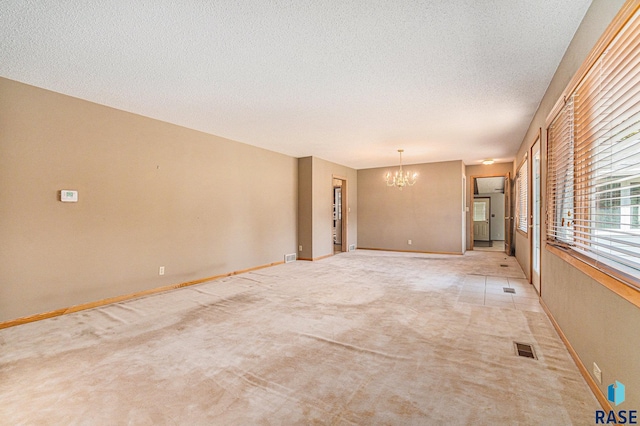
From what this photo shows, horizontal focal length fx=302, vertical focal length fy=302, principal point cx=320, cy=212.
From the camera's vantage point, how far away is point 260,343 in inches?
105

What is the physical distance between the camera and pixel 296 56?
269cm

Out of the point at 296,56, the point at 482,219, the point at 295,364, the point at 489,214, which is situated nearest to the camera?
the point at 295,364

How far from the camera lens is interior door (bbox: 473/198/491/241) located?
38.6 ft

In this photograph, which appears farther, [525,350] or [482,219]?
[482,219]

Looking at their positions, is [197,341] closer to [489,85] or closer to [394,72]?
[394,72]

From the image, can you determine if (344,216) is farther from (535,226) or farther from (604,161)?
(604,161)

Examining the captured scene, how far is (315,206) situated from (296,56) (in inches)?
190

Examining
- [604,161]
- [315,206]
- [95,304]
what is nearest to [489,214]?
[315,206]

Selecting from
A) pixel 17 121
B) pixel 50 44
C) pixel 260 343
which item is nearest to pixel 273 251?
pixel 260 343

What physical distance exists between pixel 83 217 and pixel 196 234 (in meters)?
1.62

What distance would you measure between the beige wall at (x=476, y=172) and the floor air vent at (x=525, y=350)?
277 inches

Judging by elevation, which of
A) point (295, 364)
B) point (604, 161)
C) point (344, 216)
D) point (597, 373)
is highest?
point (604, 161)

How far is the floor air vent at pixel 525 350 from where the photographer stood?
7.89ft

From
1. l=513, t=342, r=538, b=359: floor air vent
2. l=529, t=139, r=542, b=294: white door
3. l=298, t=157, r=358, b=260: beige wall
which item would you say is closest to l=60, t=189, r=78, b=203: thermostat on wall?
l=298, t=157, r=358, b=260: beige wall
